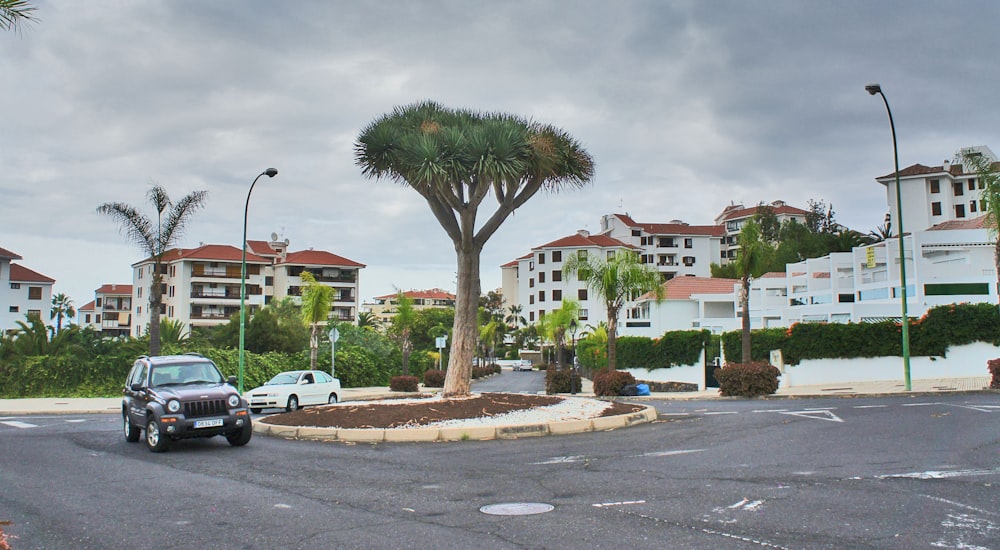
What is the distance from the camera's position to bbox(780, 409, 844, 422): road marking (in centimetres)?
1577

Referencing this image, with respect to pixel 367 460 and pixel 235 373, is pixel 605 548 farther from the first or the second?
pixel 235 373

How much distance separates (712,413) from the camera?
1856 centimetres

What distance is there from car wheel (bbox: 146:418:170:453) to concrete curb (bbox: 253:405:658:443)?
2.72m

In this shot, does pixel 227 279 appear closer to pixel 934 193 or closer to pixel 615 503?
pixel 934 193

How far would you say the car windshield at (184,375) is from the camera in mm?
14477

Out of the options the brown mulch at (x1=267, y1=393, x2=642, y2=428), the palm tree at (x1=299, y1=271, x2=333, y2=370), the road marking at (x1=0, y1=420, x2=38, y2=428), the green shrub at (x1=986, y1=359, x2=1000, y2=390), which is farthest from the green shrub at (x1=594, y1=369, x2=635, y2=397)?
the road marking at (x1=0, y1=420, x2=38, y2=428)

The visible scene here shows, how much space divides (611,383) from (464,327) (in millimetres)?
10575

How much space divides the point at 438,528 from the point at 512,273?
121 meters

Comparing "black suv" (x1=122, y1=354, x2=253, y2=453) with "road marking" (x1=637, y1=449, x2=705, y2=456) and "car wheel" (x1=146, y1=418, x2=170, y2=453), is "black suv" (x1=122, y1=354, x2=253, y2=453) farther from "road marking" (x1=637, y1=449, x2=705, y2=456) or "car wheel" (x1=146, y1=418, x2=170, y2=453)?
"road marking" (x1=637, y1=449, x2=705, y2=456)

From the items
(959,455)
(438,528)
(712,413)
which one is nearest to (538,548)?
(438,528)

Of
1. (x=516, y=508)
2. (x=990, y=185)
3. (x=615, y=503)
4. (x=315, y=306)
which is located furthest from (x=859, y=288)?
(x=516, y=508)

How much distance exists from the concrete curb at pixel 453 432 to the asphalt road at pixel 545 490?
520 millimetres

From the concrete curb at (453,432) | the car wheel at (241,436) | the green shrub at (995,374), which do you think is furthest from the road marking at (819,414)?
the car wheel at (241,436)

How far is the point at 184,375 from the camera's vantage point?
579 inches
